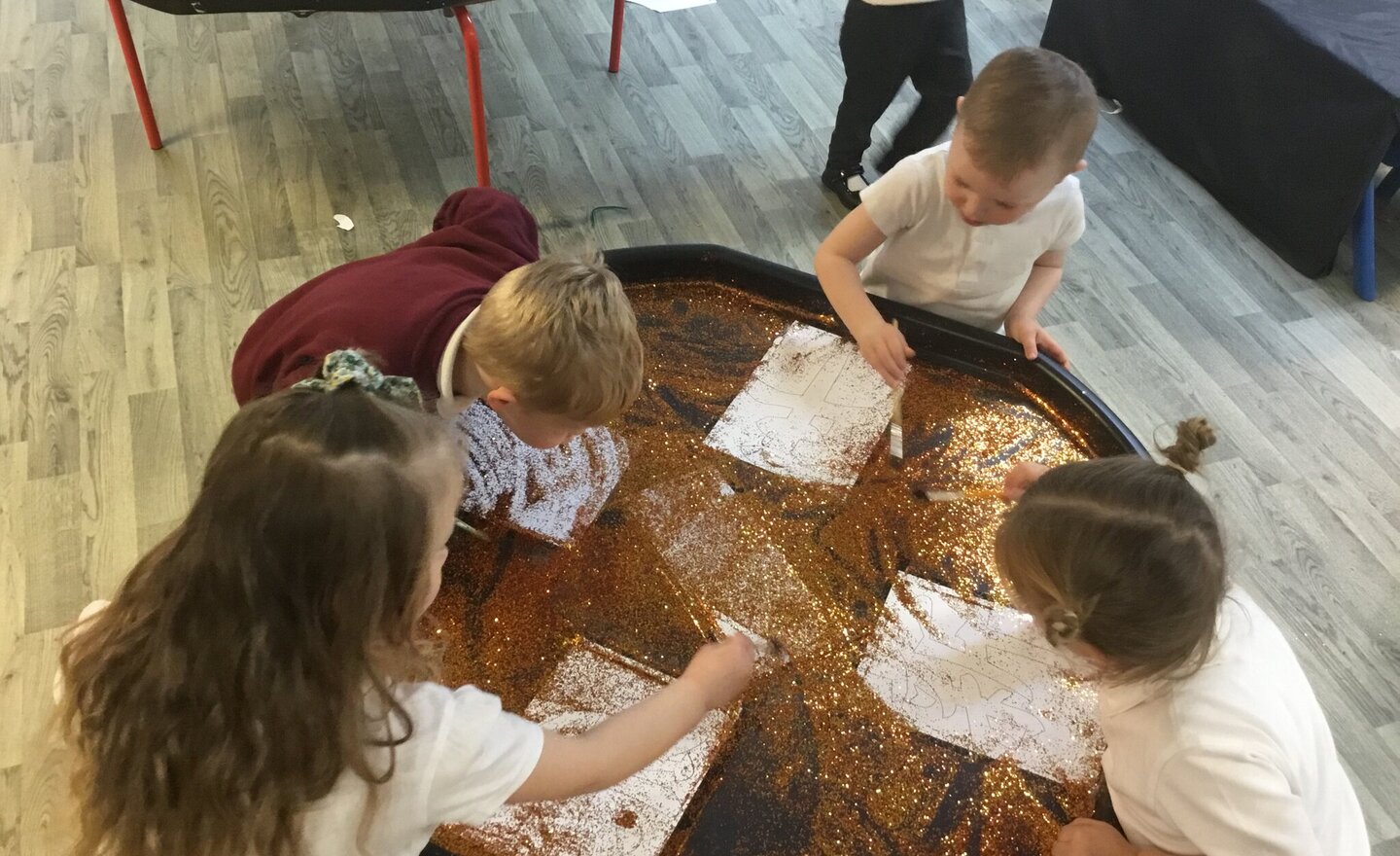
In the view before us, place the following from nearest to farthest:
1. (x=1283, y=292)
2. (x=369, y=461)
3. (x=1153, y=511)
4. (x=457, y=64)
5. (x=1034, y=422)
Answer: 1. (x=369, y=461)
2. (x=1153, y=511)
3. (x=1034, y=422)
4. (x=1283, y=292)
5. (x=457, y=64)

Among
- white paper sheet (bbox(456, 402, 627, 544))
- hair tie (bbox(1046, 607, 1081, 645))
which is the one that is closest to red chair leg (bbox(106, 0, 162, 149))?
white paper sheet (bbox(456, 402, 627, 544))

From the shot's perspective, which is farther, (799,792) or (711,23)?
(711,23)

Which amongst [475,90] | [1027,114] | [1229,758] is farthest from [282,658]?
[475,90]

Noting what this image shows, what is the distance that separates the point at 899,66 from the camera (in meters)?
1.75

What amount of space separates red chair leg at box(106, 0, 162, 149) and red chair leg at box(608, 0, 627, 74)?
892mm

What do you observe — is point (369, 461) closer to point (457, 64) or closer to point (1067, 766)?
point (1067, 766)

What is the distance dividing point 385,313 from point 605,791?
0.49 m

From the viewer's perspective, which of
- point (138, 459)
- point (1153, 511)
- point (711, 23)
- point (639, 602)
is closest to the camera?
point (1153, 511)

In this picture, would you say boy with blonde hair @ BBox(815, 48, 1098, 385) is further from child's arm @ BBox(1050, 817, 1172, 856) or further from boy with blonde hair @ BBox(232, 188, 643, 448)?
child's arm @ BBox(1050, 817, 1172, 856)

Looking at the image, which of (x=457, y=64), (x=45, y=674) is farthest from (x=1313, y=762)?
(x=457, y=64)

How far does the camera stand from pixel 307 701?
0.59 meters

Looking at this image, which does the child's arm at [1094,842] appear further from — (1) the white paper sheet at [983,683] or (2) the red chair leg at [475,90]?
(2) the red chair leg at [475,90]

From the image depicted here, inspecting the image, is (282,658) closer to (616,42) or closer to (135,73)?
(135,73)

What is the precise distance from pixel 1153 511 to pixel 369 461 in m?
0.54
